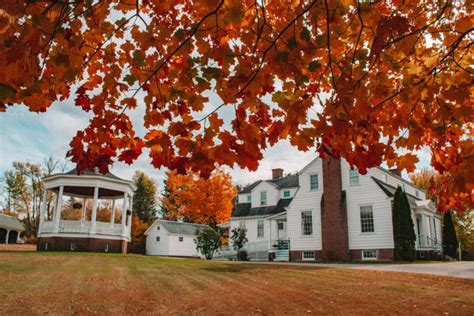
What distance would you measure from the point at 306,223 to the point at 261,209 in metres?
8.04

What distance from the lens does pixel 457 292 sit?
8.77 m

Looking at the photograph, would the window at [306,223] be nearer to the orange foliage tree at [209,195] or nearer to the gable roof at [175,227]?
the orange foliage tree at [209,195]

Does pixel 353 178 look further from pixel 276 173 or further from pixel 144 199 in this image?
pixel 144 199

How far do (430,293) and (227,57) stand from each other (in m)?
8.04

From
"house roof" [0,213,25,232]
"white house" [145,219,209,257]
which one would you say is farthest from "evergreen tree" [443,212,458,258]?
"house roof" [0,213,25,232]

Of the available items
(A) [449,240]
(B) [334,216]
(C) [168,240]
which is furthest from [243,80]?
(C) [168,240]

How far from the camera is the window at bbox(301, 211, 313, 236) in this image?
81.6 ft

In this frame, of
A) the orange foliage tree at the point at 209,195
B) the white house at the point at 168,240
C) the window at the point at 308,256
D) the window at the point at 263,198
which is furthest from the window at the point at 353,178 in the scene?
the white house at the point at 168,240

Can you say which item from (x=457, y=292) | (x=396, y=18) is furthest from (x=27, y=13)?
(x=457, y=292)

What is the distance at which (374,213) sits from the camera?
2261 cm

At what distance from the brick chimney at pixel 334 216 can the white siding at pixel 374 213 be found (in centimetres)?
34

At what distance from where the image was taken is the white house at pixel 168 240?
3878cm

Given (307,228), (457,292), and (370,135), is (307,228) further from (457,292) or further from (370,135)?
(370,135)

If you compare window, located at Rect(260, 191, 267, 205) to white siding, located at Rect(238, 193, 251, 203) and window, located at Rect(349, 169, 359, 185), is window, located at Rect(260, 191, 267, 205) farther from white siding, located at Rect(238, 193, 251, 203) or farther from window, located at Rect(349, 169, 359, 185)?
window, located at Rect(349, 169, 359, 185)
